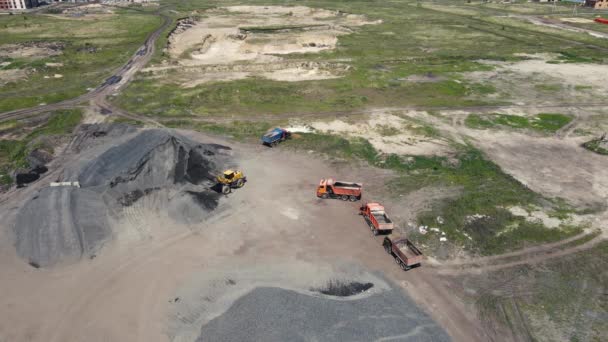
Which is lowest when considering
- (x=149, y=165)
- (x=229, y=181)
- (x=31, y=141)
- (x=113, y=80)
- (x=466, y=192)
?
(x=466, y=192)

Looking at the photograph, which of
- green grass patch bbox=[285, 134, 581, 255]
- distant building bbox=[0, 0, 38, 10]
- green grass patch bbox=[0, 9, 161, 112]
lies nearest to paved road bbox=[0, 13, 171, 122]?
green grass patch bbox=[0, 9, 161, 112]

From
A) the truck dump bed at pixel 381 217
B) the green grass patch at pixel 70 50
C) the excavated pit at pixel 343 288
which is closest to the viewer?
the excavated pit at pixel 343 288

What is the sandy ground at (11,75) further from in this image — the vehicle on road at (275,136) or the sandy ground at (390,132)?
the sandy ground at (390,132)

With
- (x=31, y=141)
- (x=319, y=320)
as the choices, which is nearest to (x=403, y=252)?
(x=319, y=320)

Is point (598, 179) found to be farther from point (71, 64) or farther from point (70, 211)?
point (71, 64)

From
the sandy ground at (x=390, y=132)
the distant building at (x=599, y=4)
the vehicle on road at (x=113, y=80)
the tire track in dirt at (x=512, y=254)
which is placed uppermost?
the distant building at (x=599, y=4)

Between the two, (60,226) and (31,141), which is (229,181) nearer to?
(60,226)

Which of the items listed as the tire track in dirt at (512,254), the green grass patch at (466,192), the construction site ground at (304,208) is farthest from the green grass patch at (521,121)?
the tire track in dirt at (512,254)
